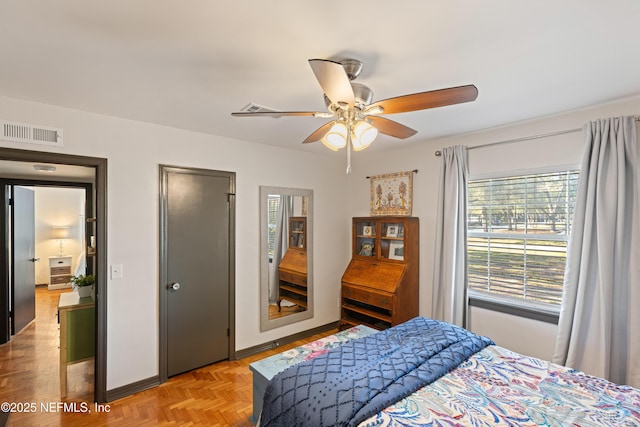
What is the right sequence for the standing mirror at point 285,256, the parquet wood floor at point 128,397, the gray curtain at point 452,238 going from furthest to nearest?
the standing mirror at point 285,256, the gray curtain at point 452,238, the parquet wood floor at point 128,397

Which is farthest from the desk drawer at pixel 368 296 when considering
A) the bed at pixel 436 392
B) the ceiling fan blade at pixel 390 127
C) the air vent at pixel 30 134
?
the air vent at pixel 30 134

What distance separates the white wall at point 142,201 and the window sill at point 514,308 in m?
2.18

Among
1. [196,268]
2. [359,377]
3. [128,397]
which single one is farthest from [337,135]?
[128,397]

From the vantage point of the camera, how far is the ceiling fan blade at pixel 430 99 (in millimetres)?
1416

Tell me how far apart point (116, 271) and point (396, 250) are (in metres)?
2.78

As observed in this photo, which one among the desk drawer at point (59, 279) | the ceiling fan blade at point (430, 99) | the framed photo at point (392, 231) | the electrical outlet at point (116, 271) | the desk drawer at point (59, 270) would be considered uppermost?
the ceiling fan blade at point (430, 99)

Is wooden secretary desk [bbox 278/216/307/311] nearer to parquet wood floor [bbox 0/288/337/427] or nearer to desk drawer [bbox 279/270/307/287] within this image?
desk drawer [bbox 279/270/307/287]

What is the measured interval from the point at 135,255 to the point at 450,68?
2776 mm

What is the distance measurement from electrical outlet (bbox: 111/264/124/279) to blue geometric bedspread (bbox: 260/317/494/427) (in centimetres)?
171

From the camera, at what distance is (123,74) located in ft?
6.06

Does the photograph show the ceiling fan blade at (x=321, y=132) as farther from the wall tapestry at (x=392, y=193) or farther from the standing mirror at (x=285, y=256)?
the wall tapestry at (x=392, y=193)

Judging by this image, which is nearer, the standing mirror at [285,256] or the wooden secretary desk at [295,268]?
the standing mirror at [285,256]

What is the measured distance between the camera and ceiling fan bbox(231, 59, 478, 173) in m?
1.38

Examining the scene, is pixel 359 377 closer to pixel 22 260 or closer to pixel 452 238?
pixel 452 238
